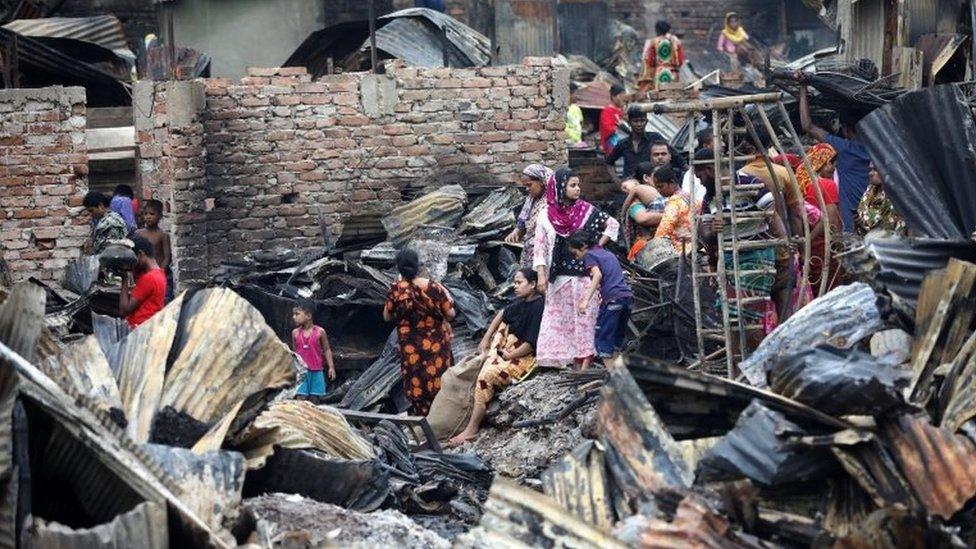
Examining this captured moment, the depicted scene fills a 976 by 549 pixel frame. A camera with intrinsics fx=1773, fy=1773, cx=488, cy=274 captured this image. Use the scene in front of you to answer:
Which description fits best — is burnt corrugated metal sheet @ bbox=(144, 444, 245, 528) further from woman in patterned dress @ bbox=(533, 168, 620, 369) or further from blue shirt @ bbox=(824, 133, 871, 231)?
blue shirt @ bbox=(824, 133, 871, 231)

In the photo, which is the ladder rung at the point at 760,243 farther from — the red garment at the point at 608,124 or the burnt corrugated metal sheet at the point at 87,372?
the red garment at the point at 608,124

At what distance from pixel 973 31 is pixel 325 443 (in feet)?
19.1

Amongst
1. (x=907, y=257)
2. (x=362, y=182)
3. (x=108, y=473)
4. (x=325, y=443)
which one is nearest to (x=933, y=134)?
(x=907, y=257)

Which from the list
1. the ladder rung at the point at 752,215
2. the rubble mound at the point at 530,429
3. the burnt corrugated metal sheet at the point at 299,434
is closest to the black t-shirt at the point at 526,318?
the rubble mound at the point at 530,429

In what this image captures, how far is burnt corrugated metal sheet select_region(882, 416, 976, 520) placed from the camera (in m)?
5.00

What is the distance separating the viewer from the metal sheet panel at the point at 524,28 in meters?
17.7

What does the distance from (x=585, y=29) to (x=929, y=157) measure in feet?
59.3

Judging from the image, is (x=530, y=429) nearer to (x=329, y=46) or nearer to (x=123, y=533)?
(x=123, y=533)

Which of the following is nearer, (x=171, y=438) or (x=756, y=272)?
(x=171, y=438)

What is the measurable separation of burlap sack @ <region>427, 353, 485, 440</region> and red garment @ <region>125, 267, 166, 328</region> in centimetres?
178

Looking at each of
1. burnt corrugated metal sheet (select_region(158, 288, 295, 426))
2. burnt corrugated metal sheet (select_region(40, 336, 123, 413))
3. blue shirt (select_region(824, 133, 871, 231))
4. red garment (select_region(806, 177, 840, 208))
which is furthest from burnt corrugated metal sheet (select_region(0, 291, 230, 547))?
blue shirt (select_region(824, 133, 871, 231))

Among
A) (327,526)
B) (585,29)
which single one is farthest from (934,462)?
(585,29)

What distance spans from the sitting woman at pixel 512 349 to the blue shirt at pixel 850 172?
7.11ft

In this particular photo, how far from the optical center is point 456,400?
10828 mm
